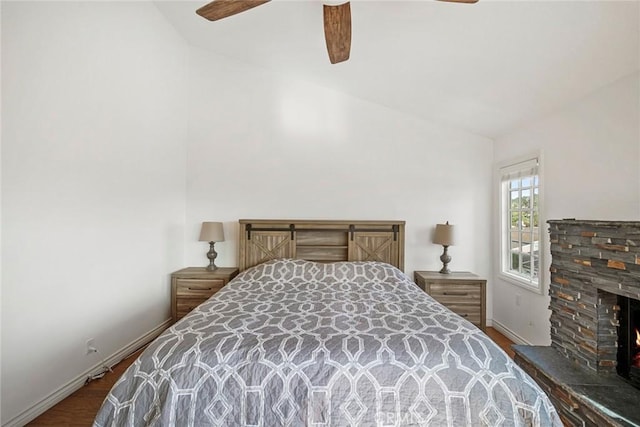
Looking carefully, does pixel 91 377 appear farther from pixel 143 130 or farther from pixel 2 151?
pixel 143 130

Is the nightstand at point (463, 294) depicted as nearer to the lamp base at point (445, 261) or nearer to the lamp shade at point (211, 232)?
the lamp base at point (445, 261)

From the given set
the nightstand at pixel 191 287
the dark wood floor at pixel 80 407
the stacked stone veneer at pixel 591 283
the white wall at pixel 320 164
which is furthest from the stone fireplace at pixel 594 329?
the dark wood floor at pixel 80 407

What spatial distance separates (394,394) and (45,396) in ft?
7.58

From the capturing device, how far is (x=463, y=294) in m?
3.06

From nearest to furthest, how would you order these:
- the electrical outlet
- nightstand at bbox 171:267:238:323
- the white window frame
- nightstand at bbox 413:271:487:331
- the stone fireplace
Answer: the stone fireplace < the electrical outlet < the white window frame < nightstand at bbox 413:271:487:331 < nightstand at bbox 171:267:238:323

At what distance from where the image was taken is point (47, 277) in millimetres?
1958

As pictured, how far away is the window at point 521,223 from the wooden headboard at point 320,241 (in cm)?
119

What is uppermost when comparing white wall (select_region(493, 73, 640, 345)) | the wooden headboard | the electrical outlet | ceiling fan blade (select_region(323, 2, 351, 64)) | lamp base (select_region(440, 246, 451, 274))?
ceiling fan blade (select_region(323, 2, 351, 64))

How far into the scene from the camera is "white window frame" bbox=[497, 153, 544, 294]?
2.70 metres

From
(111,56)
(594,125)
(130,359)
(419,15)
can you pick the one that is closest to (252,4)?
(419,15)

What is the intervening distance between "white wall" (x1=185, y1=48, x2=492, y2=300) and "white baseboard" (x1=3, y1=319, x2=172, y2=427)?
1046 mm

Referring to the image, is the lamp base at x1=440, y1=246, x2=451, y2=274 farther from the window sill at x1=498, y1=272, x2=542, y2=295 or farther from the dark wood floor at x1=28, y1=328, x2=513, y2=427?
the dark wood floor at x1=28, y1=328, x2=513, y2=427

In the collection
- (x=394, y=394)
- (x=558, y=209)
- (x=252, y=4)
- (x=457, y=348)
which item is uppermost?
(x=252, y=4)

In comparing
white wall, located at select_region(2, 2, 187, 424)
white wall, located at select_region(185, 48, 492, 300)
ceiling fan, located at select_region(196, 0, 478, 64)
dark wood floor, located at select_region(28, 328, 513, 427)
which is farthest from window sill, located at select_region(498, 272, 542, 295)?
white wall, located at select_region(2, 2, 187, 424)
